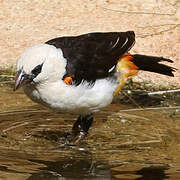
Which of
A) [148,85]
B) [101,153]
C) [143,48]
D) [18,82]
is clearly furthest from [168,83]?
[18,82]

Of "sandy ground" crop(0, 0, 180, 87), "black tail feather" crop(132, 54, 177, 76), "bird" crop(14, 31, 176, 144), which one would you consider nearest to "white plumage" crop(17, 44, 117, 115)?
"bird" crop(14, 31, 176, 144)

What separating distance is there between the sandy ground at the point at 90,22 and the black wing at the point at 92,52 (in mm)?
1408

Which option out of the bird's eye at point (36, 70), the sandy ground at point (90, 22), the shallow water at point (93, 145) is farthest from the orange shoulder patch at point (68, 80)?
the sandy ground at point (90, 22)

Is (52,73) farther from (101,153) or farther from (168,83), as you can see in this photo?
(168,83)

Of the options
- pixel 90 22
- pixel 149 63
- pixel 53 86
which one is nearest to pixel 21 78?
pixel 53 86

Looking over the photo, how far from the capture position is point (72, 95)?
472 centimetres

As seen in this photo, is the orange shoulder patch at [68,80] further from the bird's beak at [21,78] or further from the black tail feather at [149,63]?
the black tail feather at [149,63]

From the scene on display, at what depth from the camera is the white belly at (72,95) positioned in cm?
467

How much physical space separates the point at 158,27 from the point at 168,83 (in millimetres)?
1164

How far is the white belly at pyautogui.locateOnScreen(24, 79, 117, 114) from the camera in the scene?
184 inches

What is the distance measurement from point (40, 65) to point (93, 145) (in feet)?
3.30

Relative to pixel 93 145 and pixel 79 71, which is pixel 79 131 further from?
pixel 79 71

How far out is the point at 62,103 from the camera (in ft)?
15.5

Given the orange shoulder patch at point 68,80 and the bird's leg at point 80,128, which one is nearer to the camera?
the orange shoulder patch at point 68,80
